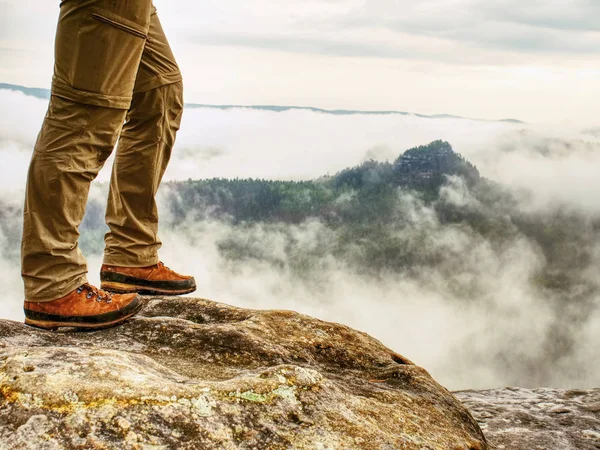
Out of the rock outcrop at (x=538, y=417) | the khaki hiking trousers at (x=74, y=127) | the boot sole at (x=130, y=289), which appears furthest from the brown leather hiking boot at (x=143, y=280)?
the rock outcrop at (x=538, y=417)

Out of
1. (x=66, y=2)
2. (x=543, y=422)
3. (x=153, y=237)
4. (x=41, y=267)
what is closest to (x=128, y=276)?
(x=153, y=237)

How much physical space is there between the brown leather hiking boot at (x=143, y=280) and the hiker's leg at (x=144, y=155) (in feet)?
0.19

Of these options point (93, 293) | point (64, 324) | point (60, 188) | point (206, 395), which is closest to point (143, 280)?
point (93, 293)

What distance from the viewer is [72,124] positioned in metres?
3.60

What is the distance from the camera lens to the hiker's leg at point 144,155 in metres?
4.45

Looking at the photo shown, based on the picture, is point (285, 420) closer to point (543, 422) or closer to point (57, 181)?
point (57, 181)

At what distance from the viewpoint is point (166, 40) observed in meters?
4.52

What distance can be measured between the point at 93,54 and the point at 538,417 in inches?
187

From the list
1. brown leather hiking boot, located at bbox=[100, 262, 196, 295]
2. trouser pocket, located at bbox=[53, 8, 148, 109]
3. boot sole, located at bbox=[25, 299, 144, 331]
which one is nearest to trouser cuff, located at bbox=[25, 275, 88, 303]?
boot sole, located at bbox=[25, 299, 144, 331]

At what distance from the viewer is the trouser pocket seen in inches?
138

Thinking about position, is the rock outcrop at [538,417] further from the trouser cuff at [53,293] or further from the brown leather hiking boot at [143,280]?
the trouser cuff at [53,293]

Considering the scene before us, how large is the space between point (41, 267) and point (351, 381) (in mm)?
2018

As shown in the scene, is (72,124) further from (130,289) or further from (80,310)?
(130,289)

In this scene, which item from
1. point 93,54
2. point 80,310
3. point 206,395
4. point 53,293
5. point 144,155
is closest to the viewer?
point 206,395
